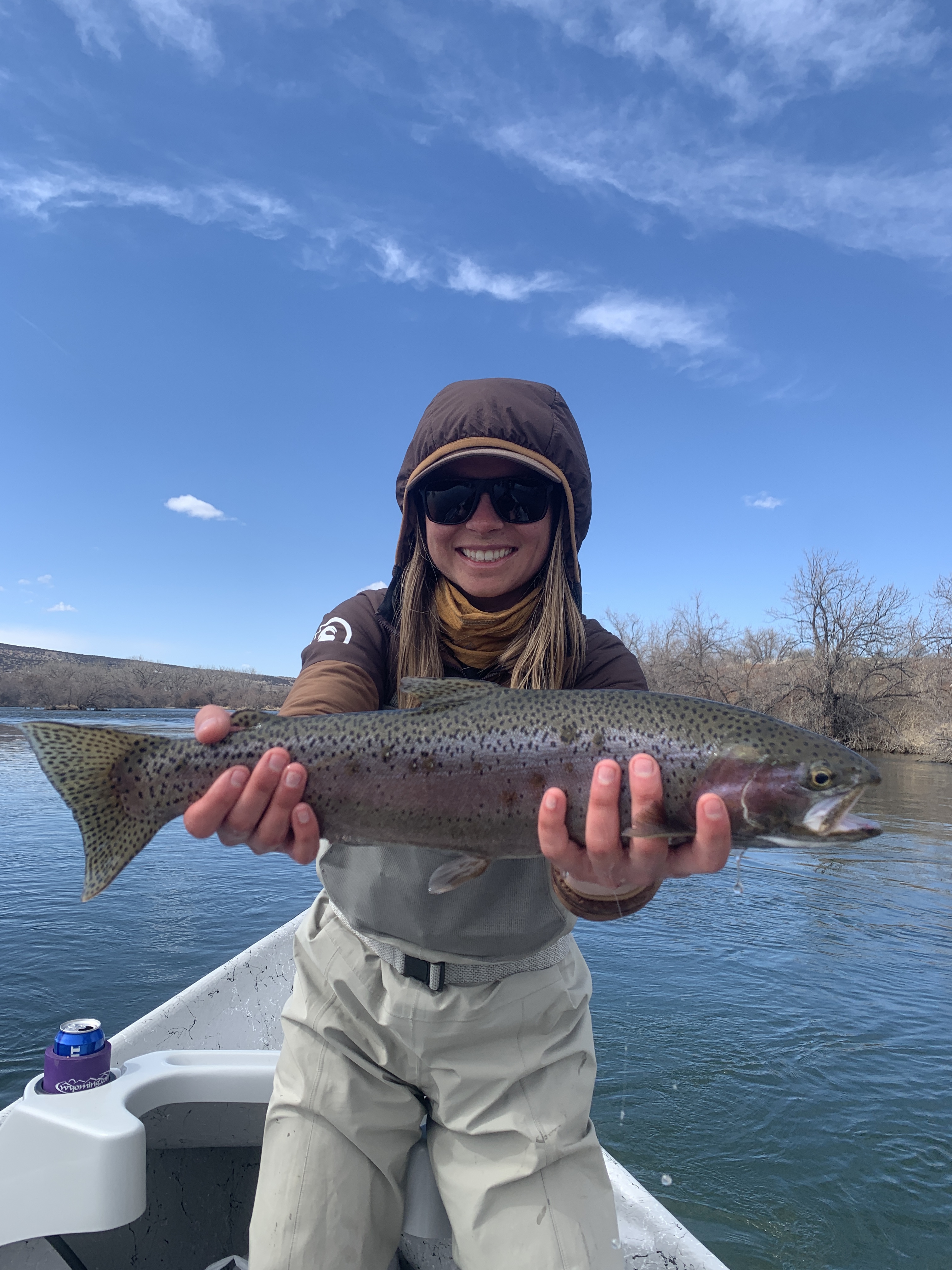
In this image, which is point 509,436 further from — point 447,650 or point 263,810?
point 263,810

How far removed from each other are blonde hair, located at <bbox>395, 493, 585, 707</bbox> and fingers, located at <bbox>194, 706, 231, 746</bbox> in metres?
0.64

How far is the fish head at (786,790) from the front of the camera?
243 cm

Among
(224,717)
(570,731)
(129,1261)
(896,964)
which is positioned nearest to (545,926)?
(570,731)

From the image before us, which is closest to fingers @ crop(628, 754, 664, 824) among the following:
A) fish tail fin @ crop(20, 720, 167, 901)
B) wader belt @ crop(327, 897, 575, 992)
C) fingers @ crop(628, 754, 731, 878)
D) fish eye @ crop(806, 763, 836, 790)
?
fingers @ crop(628, 754, 731, 878)

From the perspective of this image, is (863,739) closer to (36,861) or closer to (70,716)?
(36,861)

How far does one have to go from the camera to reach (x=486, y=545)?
2994mm

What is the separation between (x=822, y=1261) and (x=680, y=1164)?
Result: 0.96m

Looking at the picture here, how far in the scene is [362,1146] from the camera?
2.44m

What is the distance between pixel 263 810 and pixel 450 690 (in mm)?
721

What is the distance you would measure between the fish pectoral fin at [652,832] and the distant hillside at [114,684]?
5954 cm

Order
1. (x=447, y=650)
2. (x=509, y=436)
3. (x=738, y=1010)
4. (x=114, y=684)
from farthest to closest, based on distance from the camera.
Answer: (x=114, y=684)
(x=738, y=1010)
(x=447, y=650)
(x=509, y=436)

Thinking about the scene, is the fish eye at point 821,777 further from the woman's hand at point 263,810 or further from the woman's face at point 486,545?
the woman's hand at point 263,810

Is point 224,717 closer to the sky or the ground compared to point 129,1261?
closer to the sky

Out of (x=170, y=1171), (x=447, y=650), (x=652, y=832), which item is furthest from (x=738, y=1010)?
(x=652, y=832)
